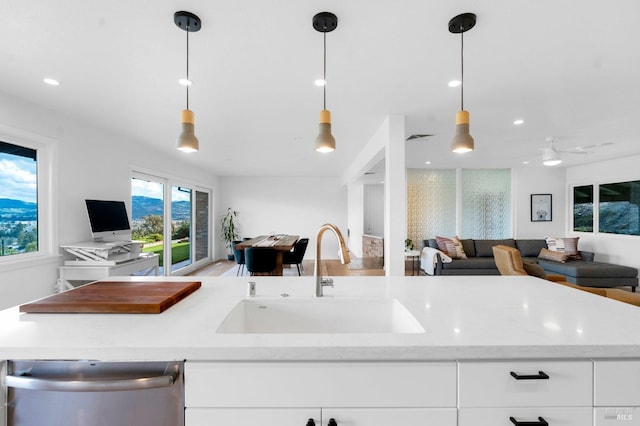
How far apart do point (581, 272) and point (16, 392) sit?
21.6 ft

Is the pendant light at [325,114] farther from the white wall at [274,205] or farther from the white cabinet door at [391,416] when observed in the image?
the white wall at [274,205]

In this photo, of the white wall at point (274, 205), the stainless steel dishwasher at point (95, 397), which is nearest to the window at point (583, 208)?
the white wall at point (274, 205)

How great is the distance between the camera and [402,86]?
253 centimetres

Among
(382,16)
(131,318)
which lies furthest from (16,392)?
(382,16)

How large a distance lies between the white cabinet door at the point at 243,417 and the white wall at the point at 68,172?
3112 millimetres

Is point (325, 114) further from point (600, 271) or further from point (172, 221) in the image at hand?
point (600, 271)

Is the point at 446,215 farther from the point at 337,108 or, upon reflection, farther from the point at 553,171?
the point at 337,108

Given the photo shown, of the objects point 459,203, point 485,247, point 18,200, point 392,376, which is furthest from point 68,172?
point 459,203

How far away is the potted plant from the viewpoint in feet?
25.8

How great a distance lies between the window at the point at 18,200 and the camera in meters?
2.81

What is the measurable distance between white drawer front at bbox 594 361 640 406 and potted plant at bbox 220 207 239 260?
766cm

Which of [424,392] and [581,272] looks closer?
[424,392]

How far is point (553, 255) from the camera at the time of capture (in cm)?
550

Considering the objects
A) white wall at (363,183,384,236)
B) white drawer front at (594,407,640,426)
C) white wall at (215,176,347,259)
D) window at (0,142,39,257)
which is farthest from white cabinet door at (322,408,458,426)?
white wall at (215,176,347,259)
